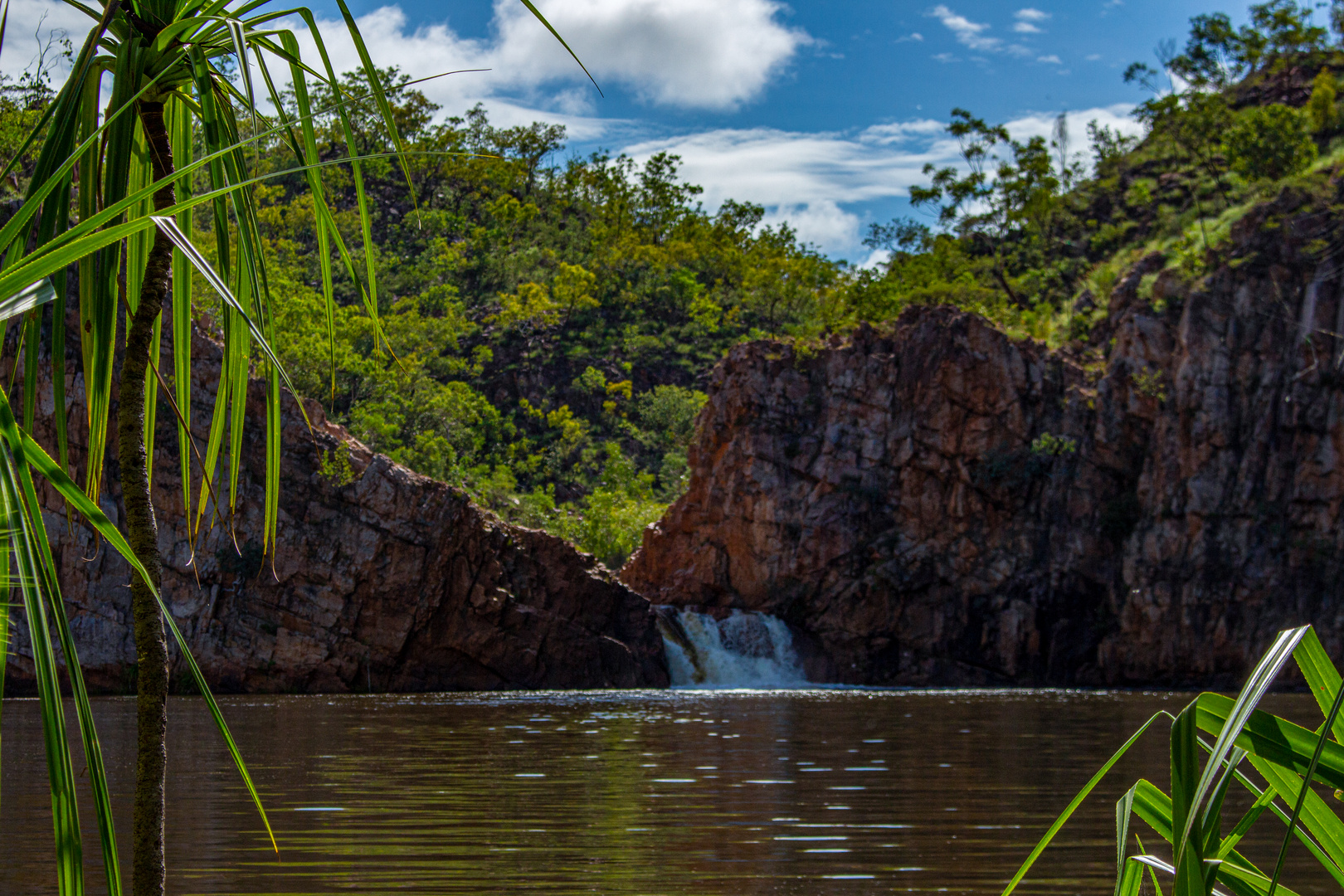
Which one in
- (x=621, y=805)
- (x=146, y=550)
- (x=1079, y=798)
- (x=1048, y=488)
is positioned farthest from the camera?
(x=1048, y=488)

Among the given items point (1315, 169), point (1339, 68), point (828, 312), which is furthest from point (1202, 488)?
point (1339, 68)

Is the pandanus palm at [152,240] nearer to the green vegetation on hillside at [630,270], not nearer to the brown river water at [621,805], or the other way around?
the brown river water at [621,805]

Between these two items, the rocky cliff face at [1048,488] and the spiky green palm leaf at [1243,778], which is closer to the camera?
the spiky green palm leaf at [1243,778]

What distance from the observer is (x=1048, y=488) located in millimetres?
40875

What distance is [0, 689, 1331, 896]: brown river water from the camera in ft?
29.2

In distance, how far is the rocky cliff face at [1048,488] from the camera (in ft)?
119

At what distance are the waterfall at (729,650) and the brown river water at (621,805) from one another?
15168mm

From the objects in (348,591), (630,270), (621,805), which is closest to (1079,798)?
(621,805)

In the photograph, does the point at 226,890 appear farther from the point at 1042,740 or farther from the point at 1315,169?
the point at 1315,169

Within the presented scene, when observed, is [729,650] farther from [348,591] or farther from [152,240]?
[152,240]

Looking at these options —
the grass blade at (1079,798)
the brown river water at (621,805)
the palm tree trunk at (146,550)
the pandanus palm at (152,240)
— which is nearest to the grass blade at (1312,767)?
the grass blade at (1079,798)

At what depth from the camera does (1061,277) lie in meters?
55.2

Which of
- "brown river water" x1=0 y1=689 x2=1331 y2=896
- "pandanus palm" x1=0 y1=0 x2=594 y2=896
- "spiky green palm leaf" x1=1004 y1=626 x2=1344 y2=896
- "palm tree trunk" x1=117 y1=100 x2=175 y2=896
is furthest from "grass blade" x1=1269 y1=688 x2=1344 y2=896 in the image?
"brown river water" x1=0 y1=689 x2=1331 y2=896

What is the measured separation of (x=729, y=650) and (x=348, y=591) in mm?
12754
